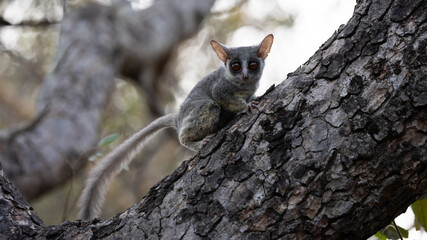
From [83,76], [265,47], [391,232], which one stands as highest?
[83,76]

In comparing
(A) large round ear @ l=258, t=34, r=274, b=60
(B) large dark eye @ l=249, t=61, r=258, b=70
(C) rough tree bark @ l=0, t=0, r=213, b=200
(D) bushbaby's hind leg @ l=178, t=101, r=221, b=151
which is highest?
(C) rough tree bark @ l=0, t=0, r=213, b=200

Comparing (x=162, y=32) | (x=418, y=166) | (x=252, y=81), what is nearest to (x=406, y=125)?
(x=418, y=166)

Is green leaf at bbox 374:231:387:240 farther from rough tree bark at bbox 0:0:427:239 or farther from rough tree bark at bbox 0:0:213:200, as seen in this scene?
rough tree bark at bbox 0:0:213:200

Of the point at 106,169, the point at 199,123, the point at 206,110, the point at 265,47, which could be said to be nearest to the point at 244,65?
the point at 265,47

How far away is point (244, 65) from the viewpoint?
455 centimetres

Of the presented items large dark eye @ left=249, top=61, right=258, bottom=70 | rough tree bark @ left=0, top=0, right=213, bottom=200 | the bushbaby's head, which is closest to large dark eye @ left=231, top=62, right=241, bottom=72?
the bushbaby's head

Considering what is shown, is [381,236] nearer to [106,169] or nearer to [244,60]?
Result: [244,60]

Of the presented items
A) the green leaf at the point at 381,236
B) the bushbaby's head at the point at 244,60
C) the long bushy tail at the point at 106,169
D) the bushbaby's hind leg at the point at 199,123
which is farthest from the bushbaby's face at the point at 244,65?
the green leaf at the point at 381,236

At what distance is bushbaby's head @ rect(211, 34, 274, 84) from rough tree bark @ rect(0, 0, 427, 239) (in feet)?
5.28

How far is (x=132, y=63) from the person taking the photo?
9.10 metres

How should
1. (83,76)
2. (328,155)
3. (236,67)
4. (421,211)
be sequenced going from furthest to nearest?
(83,76) < (236,67) < (421,211) < (328,155)

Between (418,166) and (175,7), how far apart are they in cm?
849

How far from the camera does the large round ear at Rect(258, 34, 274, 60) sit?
471 cm

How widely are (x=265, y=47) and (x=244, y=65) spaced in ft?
1.29
